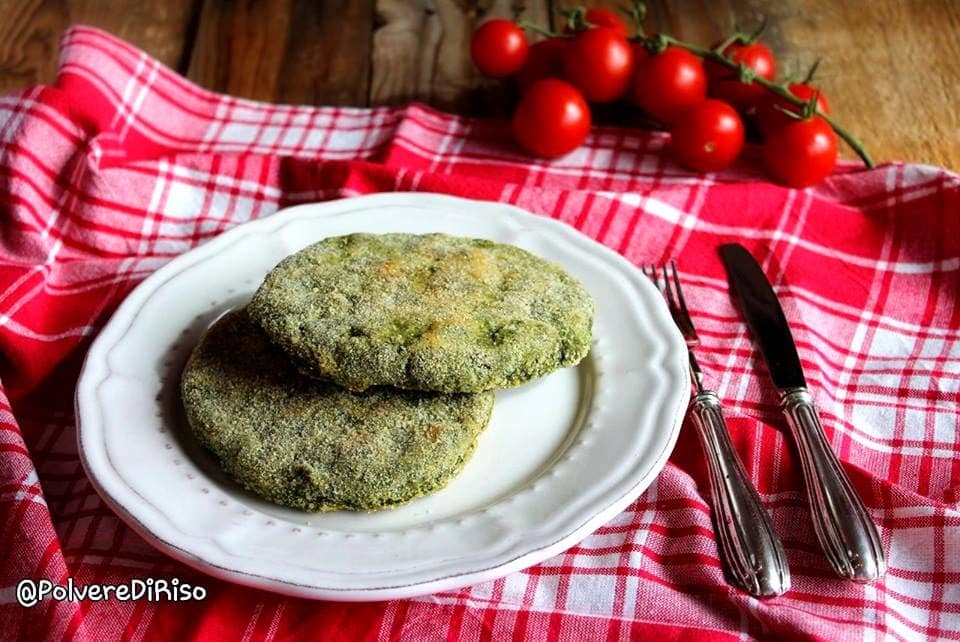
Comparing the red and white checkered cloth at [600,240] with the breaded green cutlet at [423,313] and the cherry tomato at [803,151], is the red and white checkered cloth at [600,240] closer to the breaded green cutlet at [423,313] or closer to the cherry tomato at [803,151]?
the cherry tomato at [803,151]

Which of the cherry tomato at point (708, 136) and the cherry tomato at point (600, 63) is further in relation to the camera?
the cherry tomato at point (600, 63)

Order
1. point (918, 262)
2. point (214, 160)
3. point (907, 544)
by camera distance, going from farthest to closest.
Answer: point (214, 160) → point (918, 262) → point (907, 544)

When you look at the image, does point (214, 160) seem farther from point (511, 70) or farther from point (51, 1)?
point (51, 1)

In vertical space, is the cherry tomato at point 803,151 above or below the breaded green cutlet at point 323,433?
below

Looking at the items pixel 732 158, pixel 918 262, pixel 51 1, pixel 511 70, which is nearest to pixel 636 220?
pixel 732 158

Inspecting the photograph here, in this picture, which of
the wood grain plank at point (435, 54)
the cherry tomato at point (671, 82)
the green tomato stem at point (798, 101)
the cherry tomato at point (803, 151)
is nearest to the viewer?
the cherry tomato at point (803, 151)

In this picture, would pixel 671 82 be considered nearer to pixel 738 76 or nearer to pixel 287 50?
pixel 738 76

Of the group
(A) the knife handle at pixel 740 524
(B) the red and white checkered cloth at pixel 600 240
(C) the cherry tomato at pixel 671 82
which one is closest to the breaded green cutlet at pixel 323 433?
(B) the red and white checkered cloth at pixel 600 240
